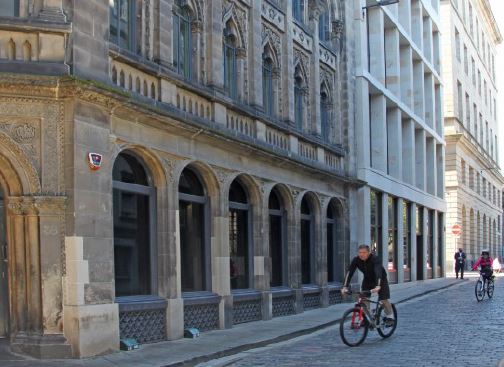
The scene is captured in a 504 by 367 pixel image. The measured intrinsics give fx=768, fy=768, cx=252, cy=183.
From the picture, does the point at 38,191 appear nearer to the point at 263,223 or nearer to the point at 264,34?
the point at 263,223

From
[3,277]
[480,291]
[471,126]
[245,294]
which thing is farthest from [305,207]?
[471,126]

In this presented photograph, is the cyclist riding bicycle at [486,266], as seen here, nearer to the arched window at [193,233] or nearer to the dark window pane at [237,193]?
the dark window pane at [237,193]

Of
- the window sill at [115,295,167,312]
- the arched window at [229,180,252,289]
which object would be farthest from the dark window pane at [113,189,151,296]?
the arched window at [229,180,252,289]

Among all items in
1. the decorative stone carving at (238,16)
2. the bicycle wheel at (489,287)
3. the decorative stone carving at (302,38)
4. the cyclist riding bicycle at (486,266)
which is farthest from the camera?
the bicycle wheel at (489,287)

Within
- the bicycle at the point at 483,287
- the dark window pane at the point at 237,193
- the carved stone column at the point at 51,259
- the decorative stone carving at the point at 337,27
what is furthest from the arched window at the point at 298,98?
the carved stone column at the point at 51,259

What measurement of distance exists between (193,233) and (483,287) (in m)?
11.5

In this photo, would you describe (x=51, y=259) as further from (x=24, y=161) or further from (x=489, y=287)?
(x=489, y=287)

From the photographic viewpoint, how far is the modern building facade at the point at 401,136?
2812 centimetres

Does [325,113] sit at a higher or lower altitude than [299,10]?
lower

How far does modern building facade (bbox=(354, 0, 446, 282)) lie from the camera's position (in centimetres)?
2812

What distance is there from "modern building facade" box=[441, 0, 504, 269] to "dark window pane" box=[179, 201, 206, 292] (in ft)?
109

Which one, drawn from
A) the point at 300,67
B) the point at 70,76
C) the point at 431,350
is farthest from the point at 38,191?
the point at 300,67

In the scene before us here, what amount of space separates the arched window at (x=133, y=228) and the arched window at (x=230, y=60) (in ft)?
14.9

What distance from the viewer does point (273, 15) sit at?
20.5 m
